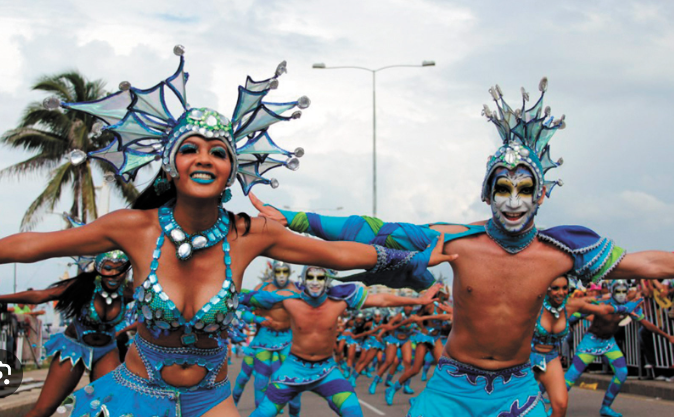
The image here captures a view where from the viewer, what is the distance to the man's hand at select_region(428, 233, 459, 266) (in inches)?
218

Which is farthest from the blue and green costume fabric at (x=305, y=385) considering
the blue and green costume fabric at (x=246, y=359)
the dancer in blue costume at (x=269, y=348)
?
the blue and green costume fabric at (x=246, y=359)

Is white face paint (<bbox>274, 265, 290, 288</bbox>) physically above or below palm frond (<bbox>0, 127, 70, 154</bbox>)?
below

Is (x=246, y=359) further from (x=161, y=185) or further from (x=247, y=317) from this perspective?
(x=161, y=185)

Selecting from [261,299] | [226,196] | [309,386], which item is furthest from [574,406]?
[226,196]

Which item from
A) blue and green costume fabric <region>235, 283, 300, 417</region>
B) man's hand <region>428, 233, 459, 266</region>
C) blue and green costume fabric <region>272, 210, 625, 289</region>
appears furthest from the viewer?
blue and green costume fabric <region>235, 283, 300, 417</region>

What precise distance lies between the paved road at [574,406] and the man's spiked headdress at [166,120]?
864 cm

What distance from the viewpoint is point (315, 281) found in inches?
411

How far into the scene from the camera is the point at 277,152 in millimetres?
5484

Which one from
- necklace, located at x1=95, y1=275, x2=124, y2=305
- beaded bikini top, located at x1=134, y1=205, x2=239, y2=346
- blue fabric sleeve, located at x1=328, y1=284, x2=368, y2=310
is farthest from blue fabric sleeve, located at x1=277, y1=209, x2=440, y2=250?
blue fabric sleeve, located at x1=328, y1=284, x2=368, y2=310

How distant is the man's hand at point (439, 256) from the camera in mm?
5527

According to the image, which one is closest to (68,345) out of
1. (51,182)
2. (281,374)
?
(281,374)

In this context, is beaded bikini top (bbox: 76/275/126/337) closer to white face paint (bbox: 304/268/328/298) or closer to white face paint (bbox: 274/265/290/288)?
white face paint (bbox: 304/268/328/298)

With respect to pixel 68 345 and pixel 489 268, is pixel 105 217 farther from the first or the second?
pixel 68 345

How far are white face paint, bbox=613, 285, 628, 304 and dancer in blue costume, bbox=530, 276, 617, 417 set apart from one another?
3569 mm
